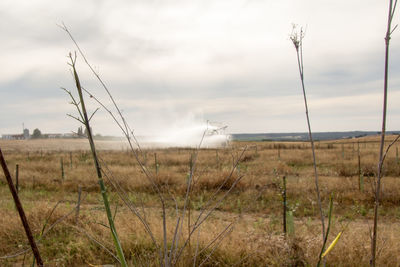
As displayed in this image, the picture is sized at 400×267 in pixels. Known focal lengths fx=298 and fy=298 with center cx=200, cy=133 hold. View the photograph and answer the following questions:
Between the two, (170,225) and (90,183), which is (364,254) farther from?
(90,183)

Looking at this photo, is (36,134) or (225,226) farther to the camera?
(36,134)

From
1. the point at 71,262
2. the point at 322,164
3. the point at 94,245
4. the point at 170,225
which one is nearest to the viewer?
the point at 71,262

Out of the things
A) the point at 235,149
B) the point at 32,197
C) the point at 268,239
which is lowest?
the point at 32,197

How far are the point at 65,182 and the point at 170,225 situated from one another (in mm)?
9328

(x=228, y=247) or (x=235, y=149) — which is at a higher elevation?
(x=235, y=149)

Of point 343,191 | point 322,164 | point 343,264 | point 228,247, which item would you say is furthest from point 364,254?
point 322,164

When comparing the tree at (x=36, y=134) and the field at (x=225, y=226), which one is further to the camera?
the tree at (x=36, y=134)

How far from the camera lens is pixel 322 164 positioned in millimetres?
18328

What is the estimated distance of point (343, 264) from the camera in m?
3.80

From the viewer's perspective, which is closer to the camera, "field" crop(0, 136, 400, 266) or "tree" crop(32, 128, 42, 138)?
"field" crop(0, 136, 400, 266)

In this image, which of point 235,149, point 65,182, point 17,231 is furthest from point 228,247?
point 65,182

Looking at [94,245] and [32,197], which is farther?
[32,197]

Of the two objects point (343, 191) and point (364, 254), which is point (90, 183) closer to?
point (343, 191)

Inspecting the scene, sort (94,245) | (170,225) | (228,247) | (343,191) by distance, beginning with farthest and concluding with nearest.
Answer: (343,191) → (170,225) → (94,245) → (228,247)
